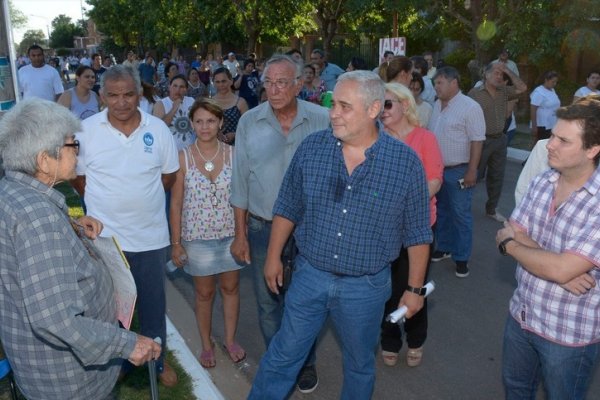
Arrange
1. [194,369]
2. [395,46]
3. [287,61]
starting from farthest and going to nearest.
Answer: [395,46], [194,369], [287,61]

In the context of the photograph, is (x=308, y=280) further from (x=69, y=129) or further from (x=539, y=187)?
(x=69, y=129)

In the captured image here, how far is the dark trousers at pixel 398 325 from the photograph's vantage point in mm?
4059

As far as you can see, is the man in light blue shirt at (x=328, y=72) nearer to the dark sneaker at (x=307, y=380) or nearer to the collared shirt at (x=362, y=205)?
the dark sneaker at (x=307, y=380)

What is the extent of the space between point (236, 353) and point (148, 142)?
1.73 metres

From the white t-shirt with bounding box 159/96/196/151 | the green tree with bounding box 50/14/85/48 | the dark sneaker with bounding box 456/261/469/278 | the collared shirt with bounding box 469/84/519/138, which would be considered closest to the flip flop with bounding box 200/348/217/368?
the white t-shirt with bounding box 159/96/196/151

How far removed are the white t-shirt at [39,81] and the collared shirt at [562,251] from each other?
8883 millimetres

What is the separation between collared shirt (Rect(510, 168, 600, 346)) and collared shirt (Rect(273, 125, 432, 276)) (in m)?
0.54

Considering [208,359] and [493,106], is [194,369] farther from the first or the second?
[493,106]

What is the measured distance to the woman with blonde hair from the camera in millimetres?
3998

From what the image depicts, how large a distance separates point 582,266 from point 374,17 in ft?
77.9

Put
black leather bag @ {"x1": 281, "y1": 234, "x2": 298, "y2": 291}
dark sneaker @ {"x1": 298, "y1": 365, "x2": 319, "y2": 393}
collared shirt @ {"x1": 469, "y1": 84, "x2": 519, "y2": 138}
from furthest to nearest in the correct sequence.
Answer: collared shirt @ {"x1": 469, "y1": 84, "x2": 519, "y2": 138}
dark sneaker @ {"x1": 298, "y1": 365, "x2": 319, "y2": 393}
black leather bag @ {"x1": 281, "y1": 234, "x2": 298, "y2": 291}

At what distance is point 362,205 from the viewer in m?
2.86

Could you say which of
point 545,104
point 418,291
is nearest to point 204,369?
point 418,291

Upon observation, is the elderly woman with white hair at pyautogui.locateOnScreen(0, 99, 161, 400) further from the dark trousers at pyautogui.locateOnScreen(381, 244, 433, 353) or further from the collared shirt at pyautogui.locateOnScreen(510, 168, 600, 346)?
the dark trousers at pyautogui.locateOnScreen(381, 244, 433, 353)
